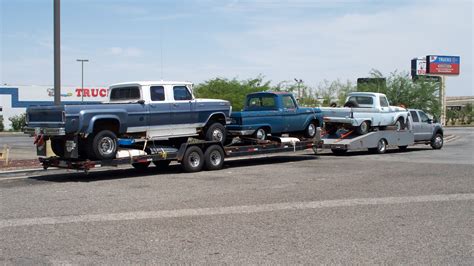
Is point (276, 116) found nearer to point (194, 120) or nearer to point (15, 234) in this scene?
point (194, 120)

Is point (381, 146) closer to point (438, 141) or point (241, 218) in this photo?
point (438, 141)

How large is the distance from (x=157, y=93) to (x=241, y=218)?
7480 mm

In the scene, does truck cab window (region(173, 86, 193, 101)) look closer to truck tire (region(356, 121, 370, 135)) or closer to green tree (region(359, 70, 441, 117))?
truck tire (region(356, 121, 370, 135))

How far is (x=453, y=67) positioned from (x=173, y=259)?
88.9 metres

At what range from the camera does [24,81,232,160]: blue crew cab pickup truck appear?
13992 mm

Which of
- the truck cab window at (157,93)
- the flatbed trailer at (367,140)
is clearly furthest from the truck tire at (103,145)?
the flatbed trailer at (367,140)

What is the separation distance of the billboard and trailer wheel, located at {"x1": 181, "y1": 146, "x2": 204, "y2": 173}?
74.6 meters

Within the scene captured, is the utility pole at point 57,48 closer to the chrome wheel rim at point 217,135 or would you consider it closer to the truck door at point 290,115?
the chrome wheel rim at point 217,135

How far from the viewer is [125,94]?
1605cm

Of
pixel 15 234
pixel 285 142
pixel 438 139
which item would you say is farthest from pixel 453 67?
pixel 15 234

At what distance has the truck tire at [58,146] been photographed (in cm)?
1473

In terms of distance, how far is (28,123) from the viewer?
1507 cm

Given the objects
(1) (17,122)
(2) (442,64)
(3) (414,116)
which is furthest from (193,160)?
(2) (442,64)

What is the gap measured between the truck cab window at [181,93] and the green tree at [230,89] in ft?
88.9
